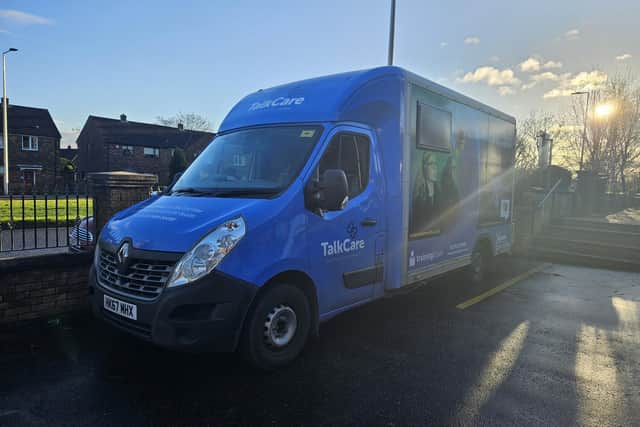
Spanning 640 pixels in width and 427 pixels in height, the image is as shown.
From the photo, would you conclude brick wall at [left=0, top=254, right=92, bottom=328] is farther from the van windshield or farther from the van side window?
the van side window

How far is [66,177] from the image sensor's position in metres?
43.7

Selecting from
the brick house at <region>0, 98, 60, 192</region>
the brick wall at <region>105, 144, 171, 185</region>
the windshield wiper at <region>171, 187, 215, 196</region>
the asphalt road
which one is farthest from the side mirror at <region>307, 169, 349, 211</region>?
the brick house at <region>0, 98, 60, 192</region>

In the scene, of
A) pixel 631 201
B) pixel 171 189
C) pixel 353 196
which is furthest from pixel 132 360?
pixel 631 201

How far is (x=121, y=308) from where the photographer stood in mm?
3490

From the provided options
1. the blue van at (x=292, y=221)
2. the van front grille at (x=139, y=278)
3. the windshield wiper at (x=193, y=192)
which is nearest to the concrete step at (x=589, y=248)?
the blue van at (x=292, y=221)

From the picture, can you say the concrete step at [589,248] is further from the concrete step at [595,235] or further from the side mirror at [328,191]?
the side mirror at [328,191]

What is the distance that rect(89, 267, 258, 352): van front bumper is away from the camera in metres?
3.21

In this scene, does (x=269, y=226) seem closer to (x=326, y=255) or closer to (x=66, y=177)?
(x=326, y=255)

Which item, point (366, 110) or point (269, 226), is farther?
point (366, 110)

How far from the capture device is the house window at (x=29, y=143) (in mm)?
40219

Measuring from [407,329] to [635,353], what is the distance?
250 cm

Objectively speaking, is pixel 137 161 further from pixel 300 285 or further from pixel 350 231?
pixel 300 285

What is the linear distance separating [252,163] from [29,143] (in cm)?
4602

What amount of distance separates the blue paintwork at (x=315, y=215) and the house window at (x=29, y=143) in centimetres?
4470
